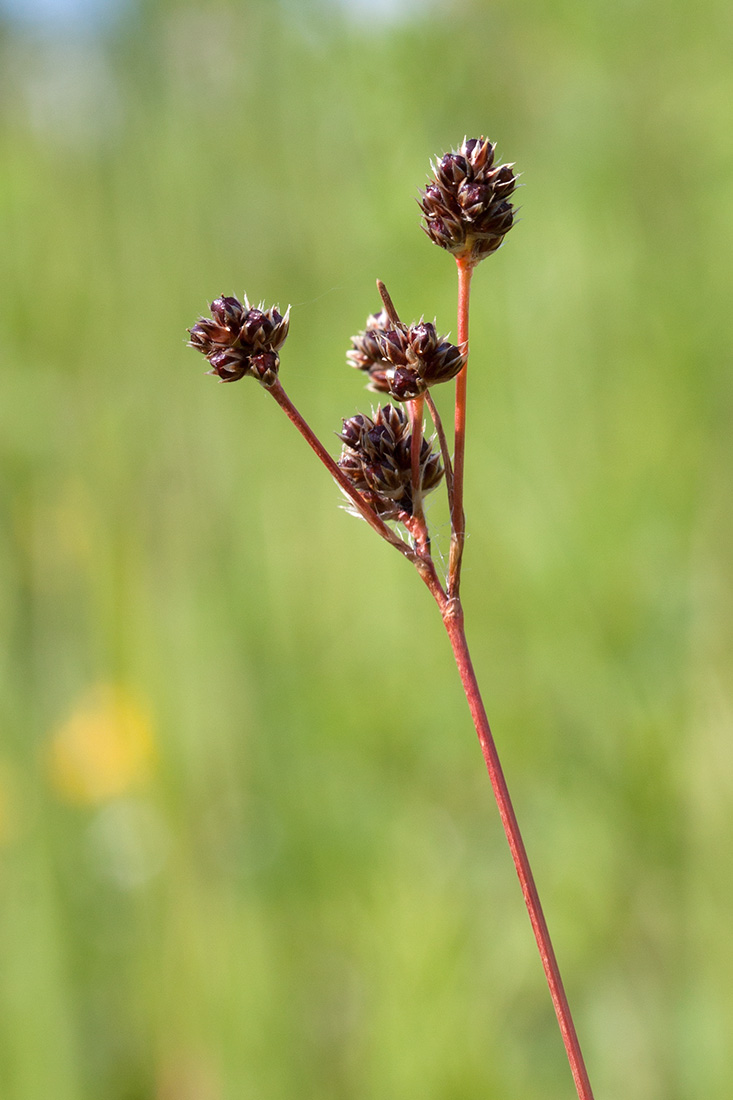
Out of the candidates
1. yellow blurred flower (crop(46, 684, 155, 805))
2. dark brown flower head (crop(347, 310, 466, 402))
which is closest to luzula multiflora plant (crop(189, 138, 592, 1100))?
dark brown flower head (crop(347, 310, 466, 402))

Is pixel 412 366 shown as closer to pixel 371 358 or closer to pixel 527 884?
pixel 371 358

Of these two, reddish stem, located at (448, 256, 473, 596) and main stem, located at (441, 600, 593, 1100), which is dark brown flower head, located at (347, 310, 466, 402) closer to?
reddish stem, located at (448, 256, 473, 596)

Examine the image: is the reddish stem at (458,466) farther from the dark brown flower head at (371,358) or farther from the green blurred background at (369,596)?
the green blurred background at (369,596)

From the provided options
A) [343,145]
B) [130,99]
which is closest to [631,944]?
[343,145]

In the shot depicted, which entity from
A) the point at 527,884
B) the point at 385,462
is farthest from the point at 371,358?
the point at 527,884

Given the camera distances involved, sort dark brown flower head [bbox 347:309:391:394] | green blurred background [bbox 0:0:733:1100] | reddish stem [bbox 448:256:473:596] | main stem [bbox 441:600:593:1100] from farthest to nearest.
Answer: green blurred background [bbox 0:0:733:1100] < dark brown flower head [bbox 347:309:391:394] < reddish stem [bbox 448:256:473:596] < main stem [bbox 441:600:593:1100]

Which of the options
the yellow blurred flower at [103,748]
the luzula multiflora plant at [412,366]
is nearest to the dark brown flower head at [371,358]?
the luzula multiflora plant at [412,366]

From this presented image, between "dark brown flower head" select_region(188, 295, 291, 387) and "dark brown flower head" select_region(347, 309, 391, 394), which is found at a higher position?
"dark brown flower head" select_region(347, 309, 391, 394)
